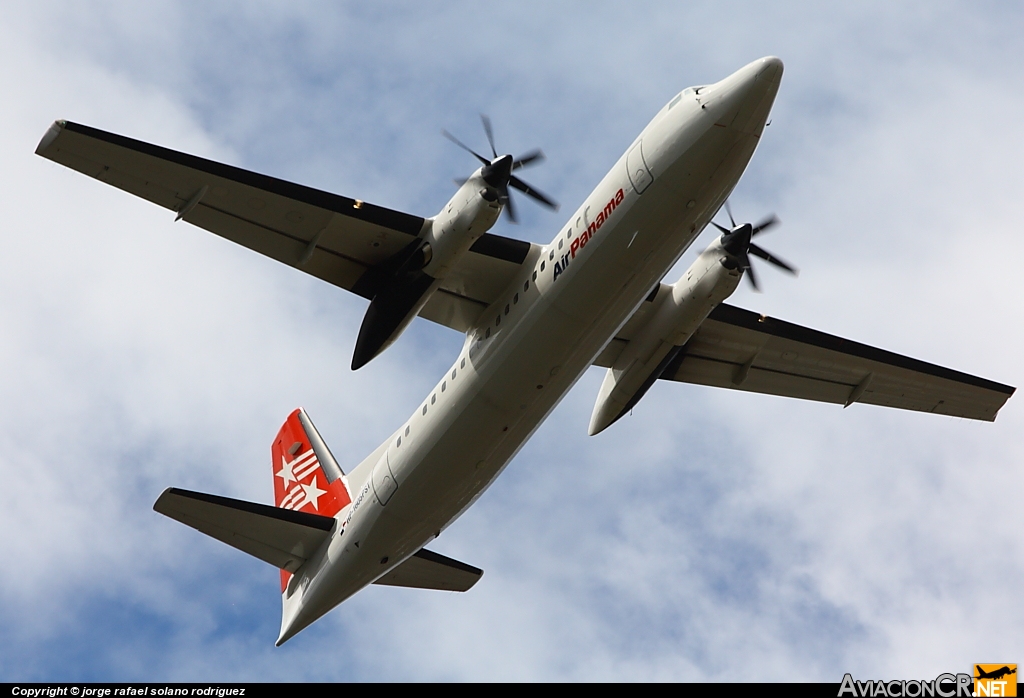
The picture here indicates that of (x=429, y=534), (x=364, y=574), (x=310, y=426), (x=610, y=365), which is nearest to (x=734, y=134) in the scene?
(x=610, y=365)

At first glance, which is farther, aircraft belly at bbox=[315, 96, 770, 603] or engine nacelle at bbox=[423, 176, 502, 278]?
engine nacelle at bbox=[423, 176, 502, 278]

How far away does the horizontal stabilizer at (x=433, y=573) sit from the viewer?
22.6 m

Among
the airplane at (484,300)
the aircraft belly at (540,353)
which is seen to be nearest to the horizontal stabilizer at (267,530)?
the airplane at (484,300)

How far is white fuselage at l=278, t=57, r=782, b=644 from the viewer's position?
16.3 m

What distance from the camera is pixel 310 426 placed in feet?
83.7

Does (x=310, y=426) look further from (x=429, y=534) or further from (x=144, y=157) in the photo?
(x=144, y=157)

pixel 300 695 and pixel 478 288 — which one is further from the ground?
pixel 478 288

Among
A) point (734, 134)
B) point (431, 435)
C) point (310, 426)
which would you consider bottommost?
point (431, 435)

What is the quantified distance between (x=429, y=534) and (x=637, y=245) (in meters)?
6.84

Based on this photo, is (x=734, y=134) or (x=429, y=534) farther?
(x=429, y=534)

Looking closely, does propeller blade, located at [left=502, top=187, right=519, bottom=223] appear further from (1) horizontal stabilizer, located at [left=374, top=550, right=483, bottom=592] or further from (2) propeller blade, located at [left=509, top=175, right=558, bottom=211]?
(1) horizontal stabilizer, located at [left=374, top=550, right=483, bottom=592]

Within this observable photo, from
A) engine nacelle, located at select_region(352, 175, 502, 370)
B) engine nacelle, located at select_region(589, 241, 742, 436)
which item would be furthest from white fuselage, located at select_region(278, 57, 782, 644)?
engine nacelle, located at select_region(589, 241, 742, 436)

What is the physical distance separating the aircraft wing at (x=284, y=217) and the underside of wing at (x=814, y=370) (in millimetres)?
5071

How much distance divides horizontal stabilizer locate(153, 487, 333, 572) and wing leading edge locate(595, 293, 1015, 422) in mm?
6686
